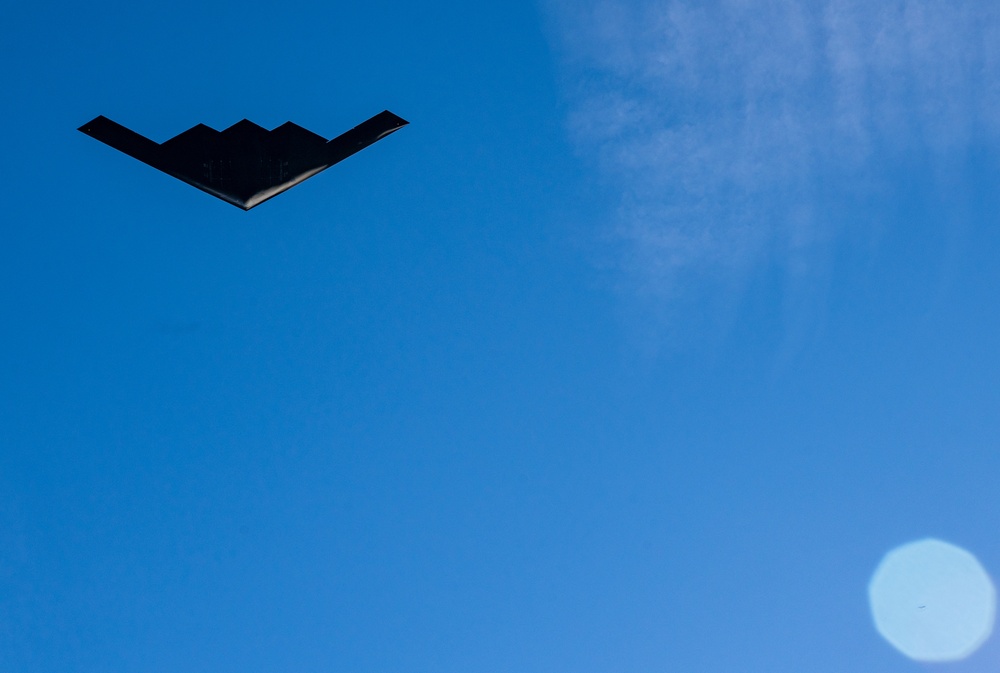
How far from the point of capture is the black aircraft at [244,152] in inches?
739

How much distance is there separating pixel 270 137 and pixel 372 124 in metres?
2.10

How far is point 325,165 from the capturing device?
1914 cm

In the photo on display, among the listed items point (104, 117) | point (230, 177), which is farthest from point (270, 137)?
point (104, 117)

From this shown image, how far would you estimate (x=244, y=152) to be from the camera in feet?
62.4

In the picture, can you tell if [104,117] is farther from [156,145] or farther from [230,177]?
[230,177]

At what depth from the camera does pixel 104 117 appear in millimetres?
18750

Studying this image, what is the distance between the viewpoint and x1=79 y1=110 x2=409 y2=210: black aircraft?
18.8 m

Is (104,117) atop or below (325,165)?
atop

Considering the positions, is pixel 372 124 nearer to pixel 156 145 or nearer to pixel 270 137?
pixel 270 137

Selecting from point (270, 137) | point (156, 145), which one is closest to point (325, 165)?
point (270, 137)

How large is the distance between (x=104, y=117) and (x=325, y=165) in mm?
4401

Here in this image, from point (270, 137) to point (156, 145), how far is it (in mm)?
2242

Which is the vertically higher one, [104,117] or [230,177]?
[104,117]

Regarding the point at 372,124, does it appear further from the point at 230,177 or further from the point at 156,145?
the point at 156,145
